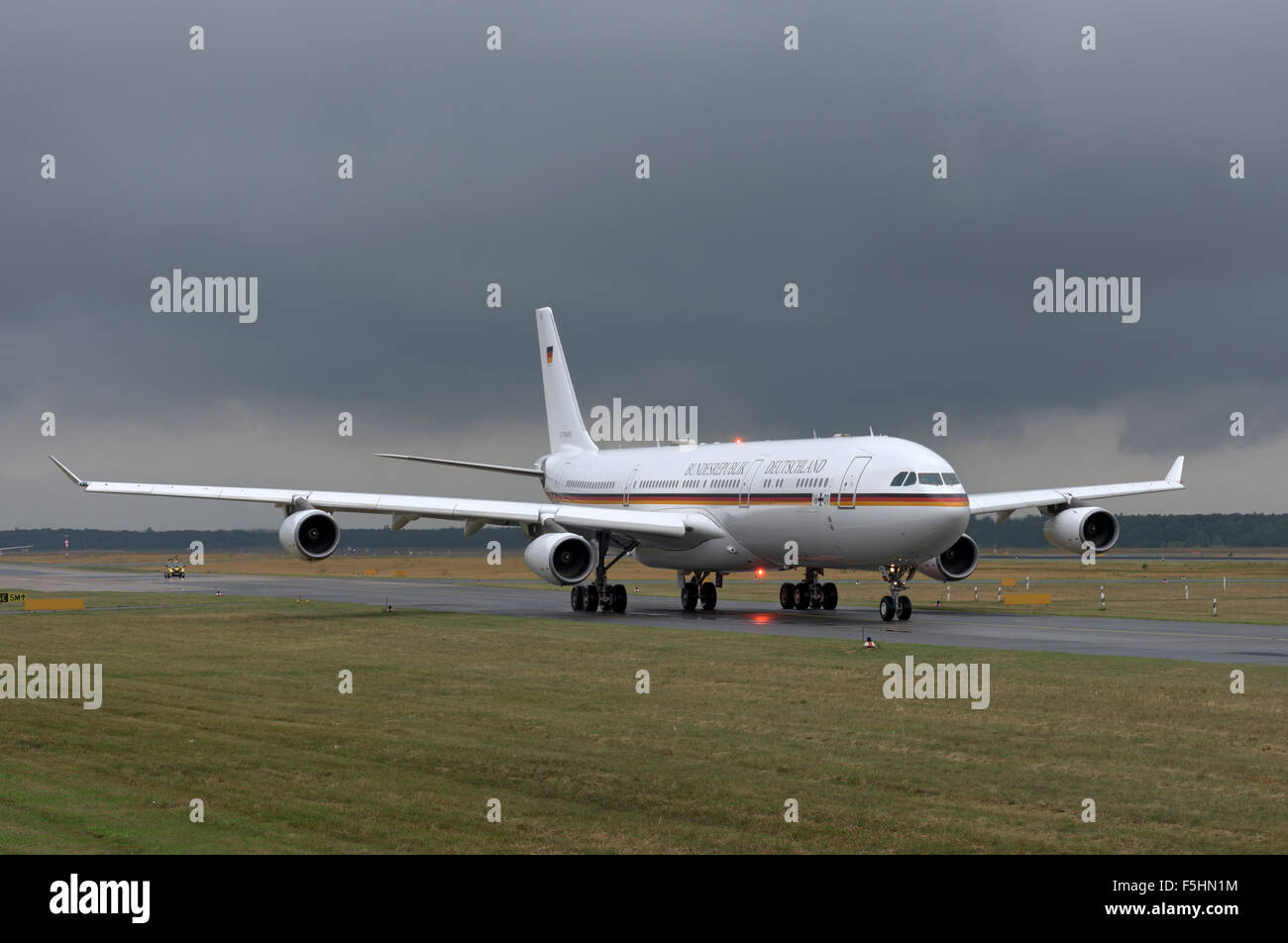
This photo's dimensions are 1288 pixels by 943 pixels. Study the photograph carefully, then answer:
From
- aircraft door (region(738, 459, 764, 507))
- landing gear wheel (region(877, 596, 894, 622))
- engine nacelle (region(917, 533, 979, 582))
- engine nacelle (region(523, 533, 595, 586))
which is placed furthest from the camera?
engine nacelle (region(917, 533, 979, 582))

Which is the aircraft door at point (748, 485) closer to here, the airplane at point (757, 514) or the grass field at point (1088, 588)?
the airplane at point (757, 514)

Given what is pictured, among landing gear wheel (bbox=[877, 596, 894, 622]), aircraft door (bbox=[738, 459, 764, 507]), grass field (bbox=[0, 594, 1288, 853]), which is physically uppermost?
aircraft door (bbox=[738, 459, 764, 507])

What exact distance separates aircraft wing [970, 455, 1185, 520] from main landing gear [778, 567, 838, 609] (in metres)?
5.67

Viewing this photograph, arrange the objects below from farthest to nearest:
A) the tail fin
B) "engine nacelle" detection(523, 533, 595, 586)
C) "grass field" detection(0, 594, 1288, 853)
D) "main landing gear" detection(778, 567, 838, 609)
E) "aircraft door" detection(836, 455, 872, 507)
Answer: the tail fin, "main landing gear" detection(778, 567, 838, 609), "engine nacelle" detection(523, 533, 595, 586), "aircraft door" detection(836, 455, 872, 507), "grass field" detection(0, 594, 1288, 853)

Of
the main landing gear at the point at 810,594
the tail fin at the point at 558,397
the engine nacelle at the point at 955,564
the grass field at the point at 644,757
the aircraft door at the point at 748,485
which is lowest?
the grass field at the point at 644,757

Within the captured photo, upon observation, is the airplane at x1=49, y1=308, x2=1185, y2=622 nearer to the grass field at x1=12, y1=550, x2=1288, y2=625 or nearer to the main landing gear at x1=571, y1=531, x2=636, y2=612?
the main landing gear at x1=571, y1=531, x2=636, y2=612

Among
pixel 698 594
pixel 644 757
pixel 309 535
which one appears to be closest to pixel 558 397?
pixel 698 594

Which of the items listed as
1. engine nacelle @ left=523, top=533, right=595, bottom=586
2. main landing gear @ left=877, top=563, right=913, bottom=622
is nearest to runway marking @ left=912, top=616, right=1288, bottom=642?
main landing gear @ left=877, top=563, right=913, bottom=622

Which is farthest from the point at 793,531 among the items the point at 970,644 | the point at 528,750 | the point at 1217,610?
the point at 528,750

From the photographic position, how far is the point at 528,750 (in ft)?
56.8

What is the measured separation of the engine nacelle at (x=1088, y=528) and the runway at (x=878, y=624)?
5498 mm

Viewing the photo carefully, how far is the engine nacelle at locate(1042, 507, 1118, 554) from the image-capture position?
47.0 metres

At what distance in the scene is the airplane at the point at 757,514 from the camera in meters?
38.2

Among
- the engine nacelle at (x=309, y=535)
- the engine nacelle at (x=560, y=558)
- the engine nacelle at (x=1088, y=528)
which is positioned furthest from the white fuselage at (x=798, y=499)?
the engine nacelle at (x=309, y=535)
